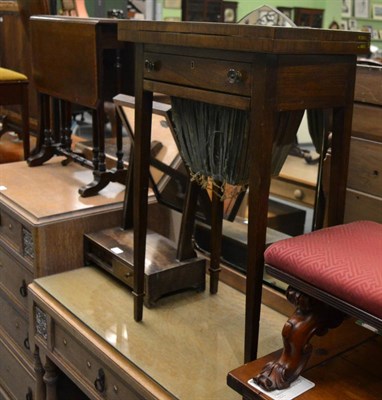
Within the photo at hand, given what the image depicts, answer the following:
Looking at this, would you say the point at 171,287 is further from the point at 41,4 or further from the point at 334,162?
the point at 41,4

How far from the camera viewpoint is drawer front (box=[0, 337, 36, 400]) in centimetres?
222

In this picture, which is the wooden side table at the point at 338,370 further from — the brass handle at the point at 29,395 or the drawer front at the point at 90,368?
the brass handle at the point at 29,395

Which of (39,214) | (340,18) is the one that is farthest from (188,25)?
(340,18)

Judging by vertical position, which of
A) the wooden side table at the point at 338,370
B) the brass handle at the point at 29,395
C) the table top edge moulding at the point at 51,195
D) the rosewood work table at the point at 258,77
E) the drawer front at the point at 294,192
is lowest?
the brass handle at the point at 29,395

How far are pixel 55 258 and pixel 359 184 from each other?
1041mm

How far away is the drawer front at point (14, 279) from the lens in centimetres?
211

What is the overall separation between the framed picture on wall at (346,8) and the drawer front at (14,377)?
5280mm

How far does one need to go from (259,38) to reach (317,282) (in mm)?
464

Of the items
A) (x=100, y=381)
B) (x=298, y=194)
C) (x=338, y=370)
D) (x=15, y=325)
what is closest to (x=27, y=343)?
(x=15, y=325)

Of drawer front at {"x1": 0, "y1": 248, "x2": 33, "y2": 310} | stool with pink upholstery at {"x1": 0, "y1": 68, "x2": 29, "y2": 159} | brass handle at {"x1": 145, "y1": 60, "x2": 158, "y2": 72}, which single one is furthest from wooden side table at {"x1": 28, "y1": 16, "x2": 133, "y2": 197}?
brass handle at {"x1": 145, "y1": 60, "x2": 158, "y2": 72}

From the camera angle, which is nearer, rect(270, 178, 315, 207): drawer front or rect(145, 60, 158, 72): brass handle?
rect(145, 60, 158, 72): brass handle

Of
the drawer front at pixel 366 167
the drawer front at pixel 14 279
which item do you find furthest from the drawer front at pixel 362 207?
the drawer front at pixel 14 279

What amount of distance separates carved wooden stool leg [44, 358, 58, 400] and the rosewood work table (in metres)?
0.91

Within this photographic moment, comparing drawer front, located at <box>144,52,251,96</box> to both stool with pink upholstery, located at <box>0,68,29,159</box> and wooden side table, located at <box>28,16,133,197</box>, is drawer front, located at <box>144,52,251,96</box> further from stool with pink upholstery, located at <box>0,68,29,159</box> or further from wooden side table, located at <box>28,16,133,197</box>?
stool with pink upholstery, located at <box>0,68,29,159</box>
